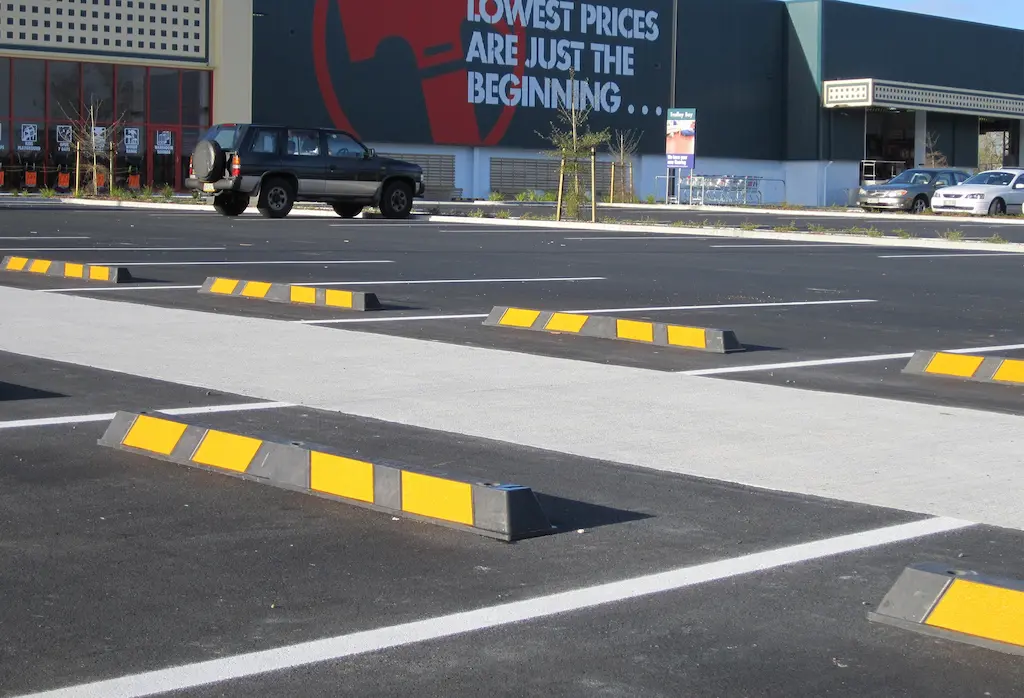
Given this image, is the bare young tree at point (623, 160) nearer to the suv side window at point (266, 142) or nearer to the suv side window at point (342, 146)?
the suv side window at point (342, 146)

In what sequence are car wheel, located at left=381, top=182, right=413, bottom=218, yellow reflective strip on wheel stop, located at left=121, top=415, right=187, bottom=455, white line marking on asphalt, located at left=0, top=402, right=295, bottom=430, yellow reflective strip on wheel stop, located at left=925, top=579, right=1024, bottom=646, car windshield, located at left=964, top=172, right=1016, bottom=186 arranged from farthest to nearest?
car windshield, located at left=964, top=172, right=1016, bottom=186 < car wheel, located at left=381, top=182, right=413, bottom=218 < white line marking on asphalt, located at left=0, top=402, right=295, bottom=430 < yellow reflective strip on wheel stop, located at left=121, top=415, right=187, bottom=455 < yellow reflective strip on wheel stop, located at left=925, top=579, right=1024, bottom=646

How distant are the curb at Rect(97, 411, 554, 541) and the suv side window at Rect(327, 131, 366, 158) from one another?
24748 mm

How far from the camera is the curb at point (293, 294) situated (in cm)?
1287

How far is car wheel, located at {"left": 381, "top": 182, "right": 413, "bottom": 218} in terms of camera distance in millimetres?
32500

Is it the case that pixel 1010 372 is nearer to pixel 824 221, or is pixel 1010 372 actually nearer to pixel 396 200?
pixel 396 200

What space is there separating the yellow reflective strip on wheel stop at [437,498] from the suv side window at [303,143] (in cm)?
2563

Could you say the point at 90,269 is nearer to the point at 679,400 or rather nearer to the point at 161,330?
the point at 161,330

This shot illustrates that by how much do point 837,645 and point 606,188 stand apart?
5660cm

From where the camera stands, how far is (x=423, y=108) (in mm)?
55438

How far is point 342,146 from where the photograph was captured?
104 ft

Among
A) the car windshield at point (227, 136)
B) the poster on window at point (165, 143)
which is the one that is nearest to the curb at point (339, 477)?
the car windshield at point (227, 136)

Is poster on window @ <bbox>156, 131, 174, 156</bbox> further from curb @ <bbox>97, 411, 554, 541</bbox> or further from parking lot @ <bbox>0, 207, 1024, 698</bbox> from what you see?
curb @ <bbox>97, 411, 554, 541</bbox>

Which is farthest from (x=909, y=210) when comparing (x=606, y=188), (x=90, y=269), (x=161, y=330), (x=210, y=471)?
(x=210, y=471)

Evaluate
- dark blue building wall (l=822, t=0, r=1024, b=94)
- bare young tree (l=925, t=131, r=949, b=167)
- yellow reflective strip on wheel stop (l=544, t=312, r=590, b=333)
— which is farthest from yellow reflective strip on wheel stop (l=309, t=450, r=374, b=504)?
bare young tree (l=925, t=131, r=949, b=167)
